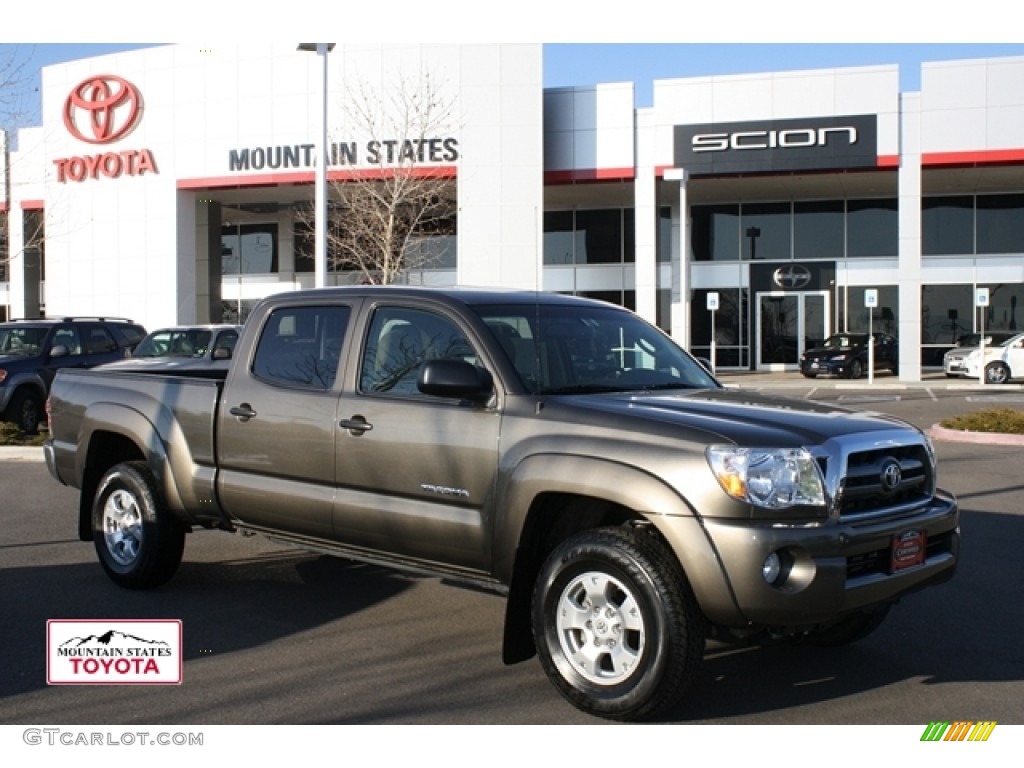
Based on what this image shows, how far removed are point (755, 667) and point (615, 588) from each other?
4.26 feet

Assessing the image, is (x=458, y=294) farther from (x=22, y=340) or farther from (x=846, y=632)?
(x=22, y=340)

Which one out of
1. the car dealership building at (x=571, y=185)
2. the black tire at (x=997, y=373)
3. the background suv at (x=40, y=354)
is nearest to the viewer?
the background suv at (x=40, y=354)

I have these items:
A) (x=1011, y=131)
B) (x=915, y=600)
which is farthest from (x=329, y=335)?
(x=1011, y=131)

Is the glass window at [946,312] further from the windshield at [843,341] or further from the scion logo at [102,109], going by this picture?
the scion logo at [102,109]

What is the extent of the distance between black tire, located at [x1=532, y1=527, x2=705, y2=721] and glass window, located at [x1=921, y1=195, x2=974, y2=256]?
33452 mm

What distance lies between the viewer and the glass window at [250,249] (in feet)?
133

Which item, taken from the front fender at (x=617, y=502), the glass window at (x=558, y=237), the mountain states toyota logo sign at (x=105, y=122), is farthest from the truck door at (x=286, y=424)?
the glass window at (x=558, y=237)

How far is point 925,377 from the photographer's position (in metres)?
32.8

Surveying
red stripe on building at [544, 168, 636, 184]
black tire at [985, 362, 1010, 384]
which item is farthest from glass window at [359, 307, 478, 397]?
black tire at [985, 362, 1010, 384]

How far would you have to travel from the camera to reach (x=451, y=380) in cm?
509

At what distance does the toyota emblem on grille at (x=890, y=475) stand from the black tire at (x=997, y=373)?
27.1 m

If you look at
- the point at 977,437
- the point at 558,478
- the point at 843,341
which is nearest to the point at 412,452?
the point at 558,478

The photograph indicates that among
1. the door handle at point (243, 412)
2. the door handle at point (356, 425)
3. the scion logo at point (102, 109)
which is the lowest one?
the door handle at point (356, 425)

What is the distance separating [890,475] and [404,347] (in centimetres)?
257
